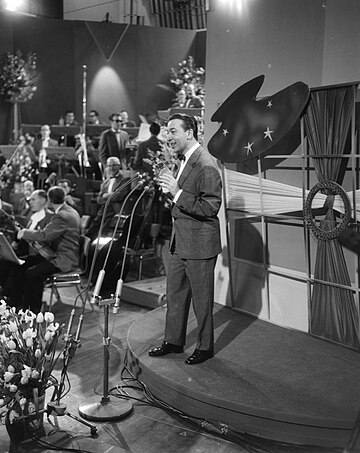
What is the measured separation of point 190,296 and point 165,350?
1.41 feet

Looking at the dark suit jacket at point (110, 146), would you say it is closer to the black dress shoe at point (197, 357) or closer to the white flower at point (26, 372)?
the black dress shoe at point (197, 357)

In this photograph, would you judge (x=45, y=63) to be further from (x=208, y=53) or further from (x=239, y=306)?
(x=239, y=306)

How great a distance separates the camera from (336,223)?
423cm

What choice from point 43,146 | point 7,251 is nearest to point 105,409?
point 7,251

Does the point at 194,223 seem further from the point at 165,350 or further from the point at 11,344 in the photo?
the point at 11,344

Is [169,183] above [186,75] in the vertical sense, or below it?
below

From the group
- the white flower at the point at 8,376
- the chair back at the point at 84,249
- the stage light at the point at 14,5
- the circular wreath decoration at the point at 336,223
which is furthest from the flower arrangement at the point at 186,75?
the white flower at the point at 8,376

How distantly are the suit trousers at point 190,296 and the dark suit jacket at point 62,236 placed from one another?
5.84ft

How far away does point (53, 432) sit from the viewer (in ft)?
11.0

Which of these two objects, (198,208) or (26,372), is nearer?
(26,372)

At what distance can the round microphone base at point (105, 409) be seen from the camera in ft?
11.8

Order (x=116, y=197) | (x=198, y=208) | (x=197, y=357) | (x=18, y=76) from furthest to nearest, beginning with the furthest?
1. (x=18, y=76)
2. (x=116, y=197)
3. (x=197, y=357)
4. (x=198, y=208)

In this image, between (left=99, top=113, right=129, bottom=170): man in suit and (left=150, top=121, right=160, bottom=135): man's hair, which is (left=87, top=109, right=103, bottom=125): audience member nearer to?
(left=99, top=113, right=129, bottom=170): man in suit

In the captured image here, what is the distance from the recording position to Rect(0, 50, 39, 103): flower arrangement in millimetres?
12453
